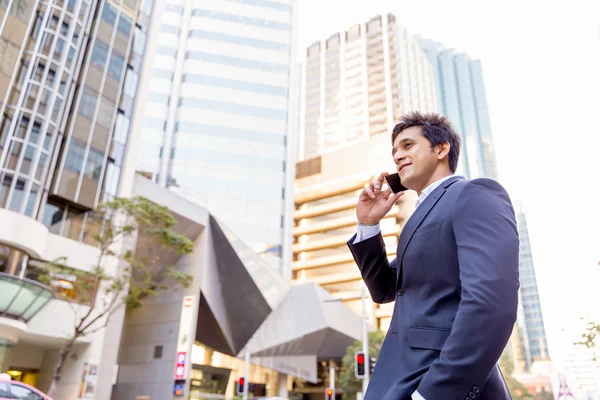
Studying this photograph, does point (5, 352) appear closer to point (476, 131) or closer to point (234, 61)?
point (234, 61)

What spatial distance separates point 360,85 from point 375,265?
11191 cm

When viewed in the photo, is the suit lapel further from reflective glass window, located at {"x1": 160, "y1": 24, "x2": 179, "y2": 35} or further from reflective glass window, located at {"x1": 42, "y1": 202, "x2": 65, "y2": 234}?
reflective glass window, located at {"x1": 160, "y1": 24, "x2": 179, "y2": 35}

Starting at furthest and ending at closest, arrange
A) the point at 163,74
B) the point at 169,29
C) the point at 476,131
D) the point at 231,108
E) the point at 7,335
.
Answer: the point at 476,131
the point at 169,29
the point at 163,74
the point at 231,108
the point at 7,335

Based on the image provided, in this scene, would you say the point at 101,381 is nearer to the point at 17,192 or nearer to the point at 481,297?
the point at 17,192

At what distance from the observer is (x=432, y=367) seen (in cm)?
139

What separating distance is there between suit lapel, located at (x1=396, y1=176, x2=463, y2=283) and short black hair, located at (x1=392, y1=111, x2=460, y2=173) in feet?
0.70

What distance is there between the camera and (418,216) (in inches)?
72.0

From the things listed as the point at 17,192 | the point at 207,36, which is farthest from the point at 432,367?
the point at 207,36

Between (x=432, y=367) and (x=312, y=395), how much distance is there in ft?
206

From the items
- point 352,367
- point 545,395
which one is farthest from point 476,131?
point 352,367

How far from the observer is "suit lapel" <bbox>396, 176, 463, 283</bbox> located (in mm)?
1806

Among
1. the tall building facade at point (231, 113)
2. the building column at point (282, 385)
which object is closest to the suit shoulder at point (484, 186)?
the building column at point (282, 385)

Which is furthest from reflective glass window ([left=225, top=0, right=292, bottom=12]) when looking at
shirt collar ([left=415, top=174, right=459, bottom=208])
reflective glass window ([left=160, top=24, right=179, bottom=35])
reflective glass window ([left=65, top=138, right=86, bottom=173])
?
shirt collar ([left=415, top=174, right=459, bottom=208])

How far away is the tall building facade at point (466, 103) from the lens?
12469cm
